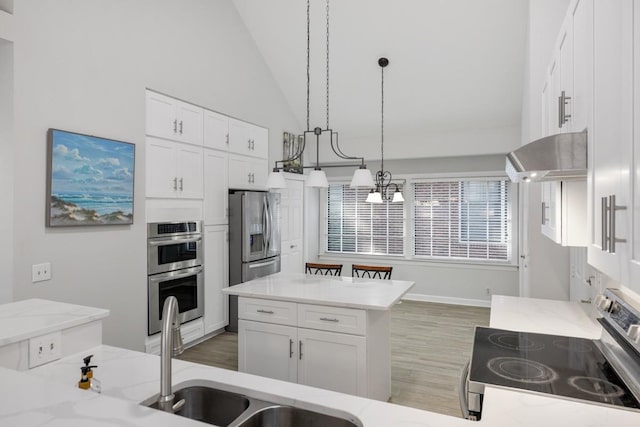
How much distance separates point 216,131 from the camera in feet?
15.2

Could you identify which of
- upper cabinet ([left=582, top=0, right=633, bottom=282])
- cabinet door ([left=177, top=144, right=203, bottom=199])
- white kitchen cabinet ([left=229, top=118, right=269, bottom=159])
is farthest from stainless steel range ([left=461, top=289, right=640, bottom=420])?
white kitchen cabinet ([left=229, top=118, right=269, bottom=159])

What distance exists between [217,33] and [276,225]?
2.44m

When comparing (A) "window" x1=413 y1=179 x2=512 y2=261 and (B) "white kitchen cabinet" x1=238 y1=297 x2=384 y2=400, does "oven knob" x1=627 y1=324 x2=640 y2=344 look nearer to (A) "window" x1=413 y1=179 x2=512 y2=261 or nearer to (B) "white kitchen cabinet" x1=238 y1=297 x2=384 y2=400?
(B) "white kitchen cabinet" x1=238 y1=297 x2=384 y2=400

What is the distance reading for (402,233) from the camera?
6.82m

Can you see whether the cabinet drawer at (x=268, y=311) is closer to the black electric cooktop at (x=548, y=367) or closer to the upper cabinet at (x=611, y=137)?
the black electric cooktop at (x=548, y=367)

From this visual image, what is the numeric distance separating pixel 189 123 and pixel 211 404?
3432 millimetres

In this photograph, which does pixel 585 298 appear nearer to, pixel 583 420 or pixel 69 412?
pixel 583 420

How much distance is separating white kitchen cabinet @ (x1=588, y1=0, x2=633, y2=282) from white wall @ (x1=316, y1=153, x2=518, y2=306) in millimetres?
5349

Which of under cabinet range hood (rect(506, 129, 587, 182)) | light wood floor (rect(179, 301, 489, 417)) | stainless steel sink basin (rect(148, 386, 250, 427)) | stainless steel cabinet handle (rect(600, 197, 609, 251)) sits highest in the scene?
under cabinet range hood (rect(506, 129, 587, 182))

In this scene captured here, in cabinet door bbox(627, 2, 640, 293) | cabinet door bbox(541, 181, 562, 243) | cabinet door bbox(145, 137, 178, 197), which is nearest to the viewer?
cabinet door bbox(627, 2, 640, 293)

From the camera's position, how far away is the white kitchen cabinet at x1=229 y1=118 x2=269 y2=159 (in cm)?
491

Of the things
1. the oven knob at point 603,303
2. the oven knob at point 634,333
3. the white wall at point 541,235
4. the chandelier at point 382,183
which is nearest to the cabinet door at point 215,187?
the chandelier at point 382,183

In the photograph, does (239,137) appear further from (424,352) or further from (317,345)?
(424,352)

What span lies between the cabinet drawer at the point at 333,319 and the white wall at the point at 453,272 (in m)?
4.14
